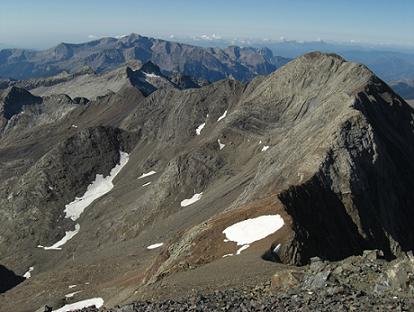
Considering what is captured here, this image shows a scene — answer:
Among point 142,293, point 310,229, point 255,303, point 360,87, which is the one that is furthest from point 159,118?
point 255,303

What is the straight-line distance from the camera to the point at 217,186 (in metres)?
105

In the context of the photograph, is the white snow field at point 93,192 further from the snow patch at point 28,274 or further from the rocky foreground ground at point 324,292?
the rocky foreground ground at point 324,292

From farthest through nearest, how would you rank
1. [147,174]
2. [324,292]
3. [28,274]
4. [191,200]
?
[147,174] → [191,200] → [28,274] → [324,292]

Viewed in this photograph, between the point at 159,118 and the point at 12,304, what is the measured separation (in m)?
103

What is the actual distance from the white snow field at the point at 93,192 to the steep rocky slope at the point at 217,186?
163cm

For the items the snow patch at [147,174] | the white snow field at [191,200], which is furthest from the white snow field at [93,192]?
the white snow field at [191,200]

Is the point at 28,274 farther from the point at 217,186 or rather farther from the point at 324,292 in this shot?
the point at 324,292

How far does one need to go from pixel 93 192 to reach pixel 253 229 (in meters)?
89.3

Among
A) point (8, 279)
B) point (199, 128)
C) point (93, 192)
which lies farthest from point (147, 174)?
point (8, 279)

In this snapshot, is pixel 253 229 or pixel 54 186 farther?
pixel 54 186

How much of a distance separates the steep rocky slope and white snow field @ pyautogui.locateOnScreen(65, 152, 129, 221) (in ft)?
5.35

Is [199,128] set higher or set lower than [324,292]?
lower

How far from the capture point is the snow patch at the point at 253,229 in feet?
158

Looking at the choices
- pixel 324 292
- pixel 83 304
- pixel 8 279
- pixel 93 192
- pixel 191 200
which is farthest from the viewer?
pixel 93 192
